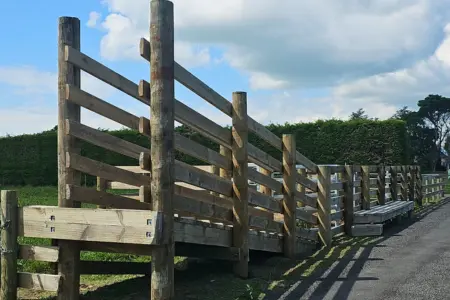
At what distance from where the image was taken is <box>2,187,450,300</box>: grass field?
5.64 meters

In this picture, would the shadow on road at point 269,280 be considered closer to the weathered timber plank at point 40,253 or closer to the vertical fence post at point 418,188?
the weathered timber plank at point 40,253

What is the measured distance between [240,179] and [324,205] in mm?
3176

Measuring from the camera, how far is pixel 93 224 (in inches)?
187

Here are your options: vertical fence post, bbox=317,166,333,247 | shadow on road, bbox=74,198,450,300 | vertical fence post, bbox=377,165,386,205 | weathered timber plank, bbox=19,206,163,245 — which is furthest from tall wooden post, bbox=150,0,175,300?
vertical fence post, bbox=377,165,386,205

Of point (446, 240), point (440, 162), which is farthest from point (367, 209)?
point (440, 162)

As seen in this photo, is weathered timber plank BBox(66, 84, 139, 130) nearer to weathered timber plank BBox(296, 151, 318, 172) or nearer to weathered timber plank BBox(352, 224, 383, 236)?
weathered timber plank BBox(296, 151, 318, 172)

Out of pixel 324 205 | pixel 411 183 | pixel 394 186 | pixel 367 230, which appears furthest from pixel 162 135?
pixel 411 183

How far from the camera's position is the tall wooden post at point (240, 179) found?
6.34 m

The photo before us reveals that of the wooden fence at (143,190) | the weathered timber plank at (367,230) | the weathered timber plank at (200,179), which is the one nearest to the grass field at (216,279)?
the wooden fence at (143,190)

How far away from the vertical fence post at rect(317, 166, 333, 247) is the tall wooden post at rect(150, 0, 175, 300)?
4.85 m

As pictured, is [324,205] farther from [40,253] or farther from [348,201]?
[40,253]

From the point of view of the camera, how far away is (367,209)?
1170cm

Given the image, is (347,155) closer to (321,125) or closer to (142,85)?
(321,125)

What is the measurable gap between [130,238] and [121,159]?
1920cm
